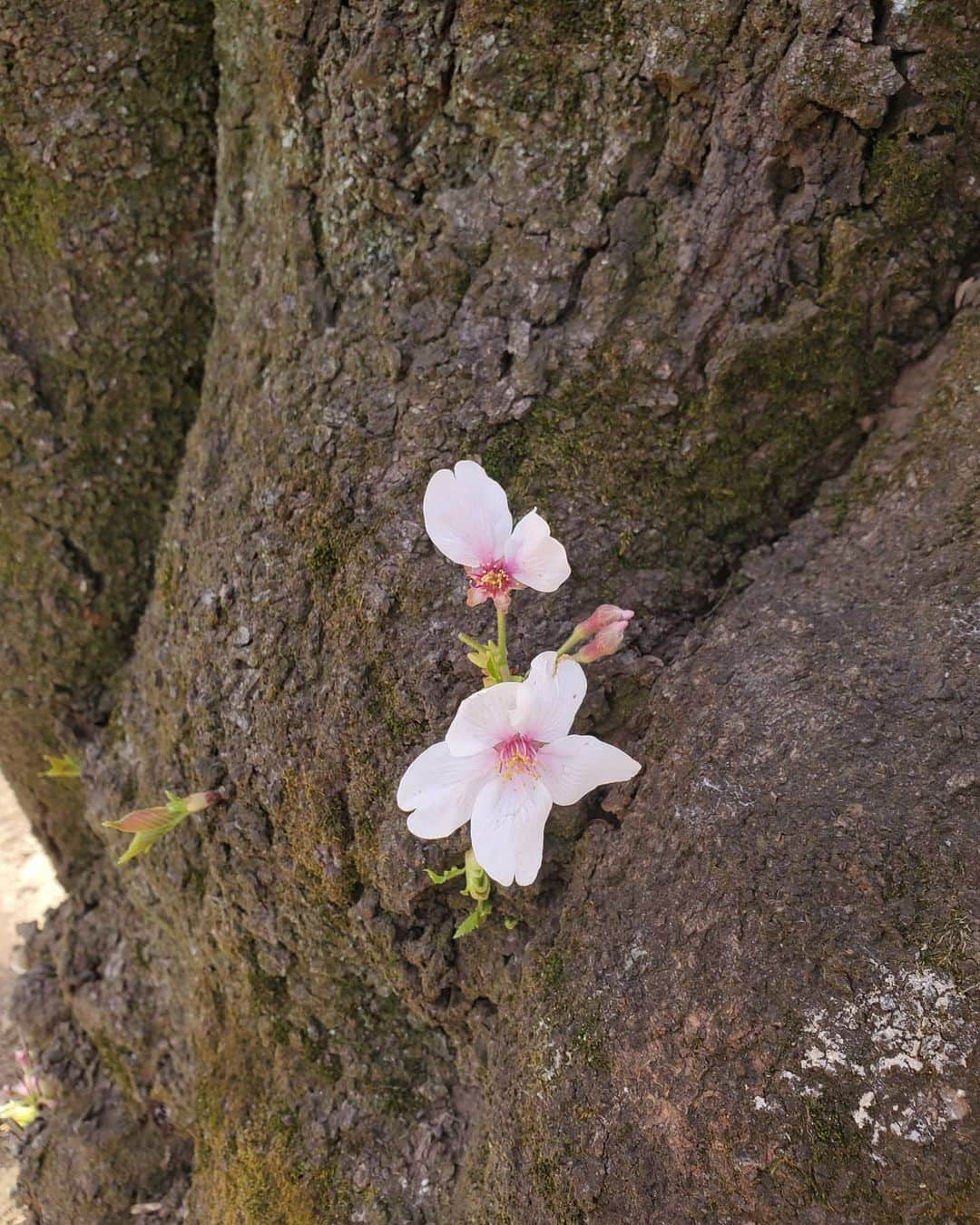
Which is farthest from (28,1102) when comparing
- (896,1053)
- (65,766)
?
(896,1053)

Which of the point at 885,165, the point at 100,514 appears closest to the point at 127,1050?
the point at 100,514

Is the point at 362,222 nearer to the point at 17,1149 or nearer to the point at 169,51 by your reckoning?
the point at 169,51

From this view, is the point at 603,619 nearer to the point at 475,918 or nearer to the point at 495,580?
the point at 495,580

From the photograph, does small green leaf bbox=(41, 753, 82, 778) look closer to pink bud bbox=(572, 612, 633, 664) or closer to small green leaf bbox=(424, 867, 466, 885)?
small green leaf bbox=(424, 867, 466, 885)

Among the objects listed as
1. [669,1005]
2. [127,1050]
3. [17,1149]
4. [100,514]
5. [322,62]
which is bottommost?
[17,1149]

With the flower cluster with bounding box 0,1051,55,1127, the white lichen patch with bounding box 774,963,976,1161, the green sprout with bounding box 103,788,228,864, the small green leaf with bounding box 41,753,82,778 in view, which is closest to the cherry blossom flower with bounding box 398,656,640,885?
the white lichen patch with bounding box 774,963,976,1161

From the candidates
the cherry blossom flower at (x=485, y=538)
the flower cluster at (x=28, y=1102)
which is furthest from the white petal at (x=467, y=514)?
the flower cluster at (x=28, y=1102)
